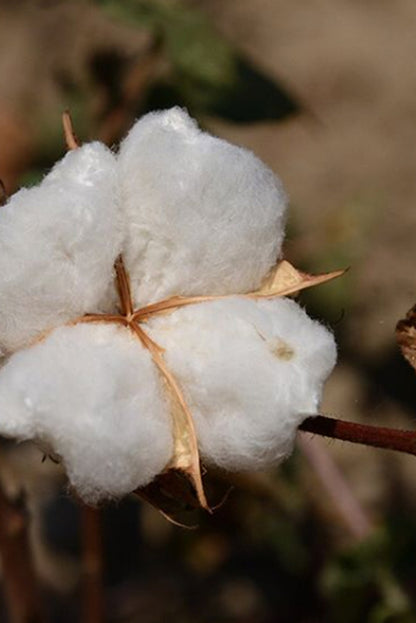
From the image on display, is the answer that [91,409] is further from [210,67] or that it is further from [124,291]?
[210,67]

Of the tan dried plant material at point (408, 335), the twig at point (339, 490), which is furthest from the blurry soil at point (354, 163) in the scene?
the tan dried plant material at point (408, 335)

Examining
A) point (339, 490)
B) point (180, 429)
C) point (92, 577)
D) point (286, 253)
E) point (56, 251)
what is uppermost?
point (56, 251)

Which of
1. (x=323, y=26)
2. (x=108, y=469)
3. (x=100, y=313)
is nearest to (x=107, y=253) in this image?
(x=100, y=313)

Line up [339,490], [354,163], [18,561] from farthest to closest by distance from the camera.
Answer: [354,163]
[339,490]
[18,561]

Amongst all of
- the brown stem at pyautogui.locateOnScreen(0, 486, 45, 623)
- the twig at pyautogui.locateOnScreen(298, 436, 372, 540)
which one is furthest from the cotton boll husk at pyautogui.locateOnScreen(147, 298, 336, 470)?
the twig at pyautogui.locateOnScreen(298, 436, 372, 540)

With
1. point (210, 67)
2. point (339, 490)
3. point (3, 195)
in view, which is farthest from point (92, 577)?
point (3, 195)

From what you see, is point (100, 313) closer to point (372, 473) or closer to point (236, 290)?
point (236, 290)
